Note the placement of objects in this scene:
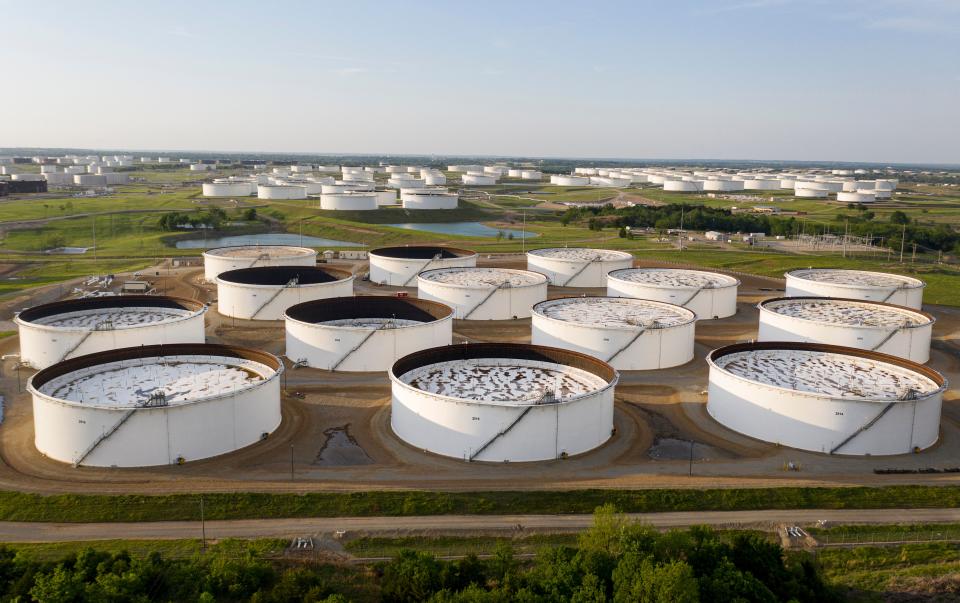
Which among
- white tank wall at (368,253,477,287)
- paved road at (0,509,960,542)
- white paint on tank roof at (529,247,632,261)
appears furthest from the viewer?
white paint on tank roof at (529,247,632,261)

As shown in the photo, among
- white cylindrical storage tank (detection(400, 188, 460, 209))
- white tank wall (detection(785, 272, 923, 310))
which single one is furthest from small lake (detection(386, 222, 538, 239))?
white tank wall (detection(785, 272, 923, 310))

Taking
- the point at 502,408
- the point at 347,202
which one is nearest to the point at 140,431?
the point at 502,408

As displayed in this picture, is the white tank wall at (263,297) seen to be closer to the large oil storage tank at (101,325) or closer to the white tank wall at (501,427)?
the large oil storage tank at (101,325)

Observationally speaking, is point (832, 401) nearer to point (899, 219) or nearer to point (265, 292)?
point (265, 292)

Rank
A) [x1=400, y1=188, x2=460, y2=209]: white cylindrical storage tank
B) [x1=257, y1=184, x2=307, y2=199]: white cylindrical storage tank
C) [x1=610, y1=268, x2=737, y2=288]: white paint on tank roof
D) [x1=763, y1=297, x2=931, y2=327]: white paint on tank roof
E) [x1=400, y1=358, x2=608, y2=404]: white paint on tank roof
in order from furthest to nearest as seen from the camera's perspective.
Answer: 1. [x1=257, y1=184, x2=307, y2=199]: white cylindrical storage tank
2. [x1=400, y1=188, x2=460, y2=209]: white cylindrical storage tank
3. [x1=610, y1=268, x2=737, y2=288]: white paint on tank roof
4. [x1=763, y1=297, x2=931, y2=327]: white paint on tank roof
5. [x1=400, y1=358, x2=608, y2=404]: white paint on tank roof

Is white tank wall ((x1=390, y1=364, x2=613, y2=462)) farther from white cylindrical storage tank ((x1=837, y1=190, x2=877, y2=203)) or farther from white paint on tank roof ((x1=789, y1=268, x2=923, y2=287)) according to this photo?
white cylindrical storage tank ((x1=837, y1=190, x2=877, y2=203))

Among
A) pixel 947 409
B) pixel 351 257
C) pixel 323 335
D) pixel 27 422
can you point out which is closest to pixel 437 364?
pixel 323 335

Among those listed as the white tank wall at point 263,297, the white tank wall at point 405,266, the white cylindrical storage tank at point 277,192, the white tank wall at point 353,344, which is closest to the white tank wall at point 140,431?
the white tank wall at point 353,344
